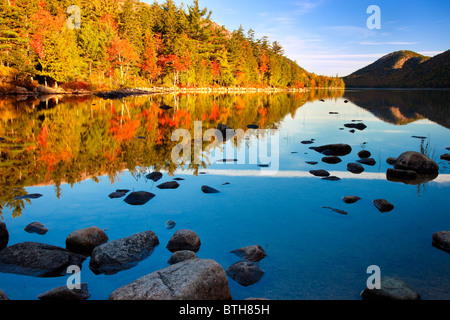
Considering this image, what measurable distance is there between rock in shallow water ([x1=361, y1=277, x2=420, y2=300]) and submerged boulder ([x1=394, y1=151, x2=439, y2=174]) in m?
8.89

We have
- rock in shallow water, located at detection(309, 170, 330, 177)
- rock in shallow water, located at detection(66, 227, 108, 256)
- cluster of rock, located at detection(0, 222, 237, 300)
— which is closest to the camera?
cluster of rock, located at detection(0, 222, 237, 300)

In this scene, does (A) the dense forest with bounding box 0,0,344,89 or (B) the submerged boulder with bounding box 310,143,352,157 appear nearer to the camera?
(B) the submerged boulder with bounding box 310,143,352,157

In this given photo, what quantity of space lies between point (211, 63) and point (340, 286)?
94.8 m

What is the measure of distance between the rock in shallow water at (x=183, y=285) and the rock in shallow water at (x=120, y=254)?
1349 millimetres

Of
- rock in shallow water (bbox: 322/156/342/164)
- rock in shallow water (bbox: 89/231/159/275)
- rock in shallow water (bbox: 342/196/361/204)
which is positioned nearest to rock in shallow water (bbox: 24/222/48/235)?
→ rock in shallow water (bbox: 89/231/159/275)

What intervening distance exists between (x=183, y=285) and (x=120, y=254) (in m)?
2.16

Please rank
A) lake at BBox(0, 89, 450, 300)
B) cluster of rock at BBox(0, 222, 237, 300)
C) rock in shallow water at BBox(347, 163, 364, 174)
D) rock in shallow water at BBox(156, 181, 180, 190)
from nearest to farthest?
cluster of rock at BBox(0, 222, 237, 300)
lake at BBox(0, 89, 450, 300)
rock in shallow water at BBox(156, 181, 180, 190)
rock in shallow water at BBox(347, 163, 364, 174)

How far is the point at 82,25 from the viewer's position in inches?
2785

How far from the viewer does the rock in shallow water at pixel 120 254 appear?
572 cm

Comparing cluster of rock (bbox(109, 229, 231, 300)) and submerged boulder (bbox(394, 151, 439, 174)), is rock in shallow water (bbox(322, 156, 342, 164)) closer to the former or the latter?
submerged boulder (bbox(394, 151, 439, 174))

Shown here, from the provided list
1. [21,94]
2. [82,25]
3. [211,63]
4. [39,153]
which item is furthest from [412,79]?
[39,153]

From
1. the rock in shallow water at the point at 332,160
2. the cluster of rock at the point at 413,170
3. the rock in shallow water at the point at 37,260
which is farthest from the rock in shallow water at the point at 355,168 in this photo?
the rock in shallow water at the point at 37,260

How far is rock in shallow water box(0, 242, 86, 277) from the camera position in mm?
5605

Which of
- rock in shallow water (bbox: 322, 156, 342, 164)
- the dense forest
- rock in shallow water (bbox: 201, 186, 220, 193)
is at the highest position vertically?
the dense forest
